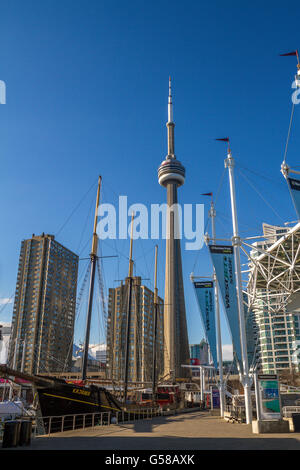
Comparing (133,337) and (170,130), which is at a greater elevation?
(170,130)

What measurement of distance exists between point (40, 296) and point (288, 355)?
69547 mm

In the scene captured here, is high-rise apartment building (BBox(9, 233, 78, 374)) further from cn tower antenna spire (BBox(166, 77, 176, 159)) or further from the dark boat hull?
the dark boat hull

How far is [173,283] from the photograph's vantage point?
4796 inches

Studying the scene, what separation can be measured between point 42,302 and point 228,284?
91.1 meters

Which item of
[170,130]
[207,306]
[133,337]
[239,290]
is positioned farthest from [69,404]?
[170,130]

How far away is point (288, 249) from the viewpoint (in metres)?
35.2

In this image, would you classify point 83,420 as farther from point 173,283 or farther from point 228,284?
point 173,283

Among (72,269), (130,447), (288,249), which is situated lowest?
(130,447)

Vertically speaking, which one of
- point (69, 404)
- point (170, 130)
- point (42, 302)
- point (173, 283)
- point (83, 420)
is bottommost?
point (83, 420)

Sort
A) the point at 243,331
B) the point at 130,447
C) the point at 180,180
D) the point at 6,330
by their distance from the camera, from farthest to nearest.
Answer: the point at 180,180, the point at 6,330, the point at 243,331, the point at 130,447

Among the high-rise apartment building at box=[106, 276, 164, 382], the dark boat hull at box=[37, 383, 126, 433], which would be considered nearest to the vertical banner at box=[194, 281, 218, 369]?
the dark boat hull at box=[37, 383, 126, 433]
